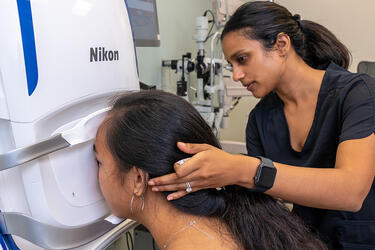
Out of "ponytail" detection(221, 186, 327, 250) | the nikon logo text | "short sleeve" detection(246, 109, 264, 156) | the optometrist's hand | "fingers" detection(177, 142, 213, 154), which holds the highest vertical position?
the nikon logo text

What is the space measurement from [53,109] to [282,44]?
2.52 feet

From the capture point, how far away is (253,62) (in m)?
1.08

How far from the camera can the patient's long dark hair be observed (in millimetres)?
710

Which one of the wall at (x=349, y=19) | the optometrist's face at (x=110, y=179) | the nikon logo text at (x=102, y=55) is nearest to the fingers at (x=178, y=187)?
the optometrist's face at (x=110, y=179)

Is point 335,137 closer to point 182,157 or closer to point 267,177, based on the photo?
point 267,177

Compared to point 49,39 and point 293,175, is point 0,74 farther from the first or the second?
point 293,175

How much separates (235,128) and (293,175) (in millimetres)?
3219

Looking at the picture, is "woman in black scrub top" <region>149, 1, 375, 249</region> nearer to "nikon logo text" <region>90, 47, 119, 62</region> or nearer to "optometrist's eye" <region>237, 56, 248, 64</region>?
"optometrist's eye" <region>237, 56, 248, 64</region>

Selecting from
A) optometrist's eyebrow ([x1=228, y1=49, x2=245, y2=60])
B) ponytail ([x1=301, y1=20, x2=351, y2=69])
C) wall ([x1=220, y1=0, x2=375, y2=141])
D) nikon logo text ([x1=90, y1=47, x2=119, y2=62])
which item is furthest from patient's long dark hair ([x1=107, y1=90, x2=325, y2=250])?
wall ([x1=220, y1=0, x2=375, y2=141])

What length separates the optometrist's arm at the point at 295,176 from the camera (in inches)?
26.2

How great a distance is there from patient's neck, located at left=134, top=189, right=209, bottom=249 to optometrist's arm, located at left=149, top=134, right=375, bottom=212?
8 cm

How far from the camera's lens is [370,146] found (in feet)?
2.84

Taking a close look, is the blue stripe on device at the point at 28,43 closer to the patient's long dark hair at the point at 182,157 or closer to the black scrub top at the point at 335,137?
the patient's long dark hair at the point at 182,157

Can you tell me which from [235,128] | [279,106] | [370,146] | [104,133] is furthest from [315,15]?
[104,133]
